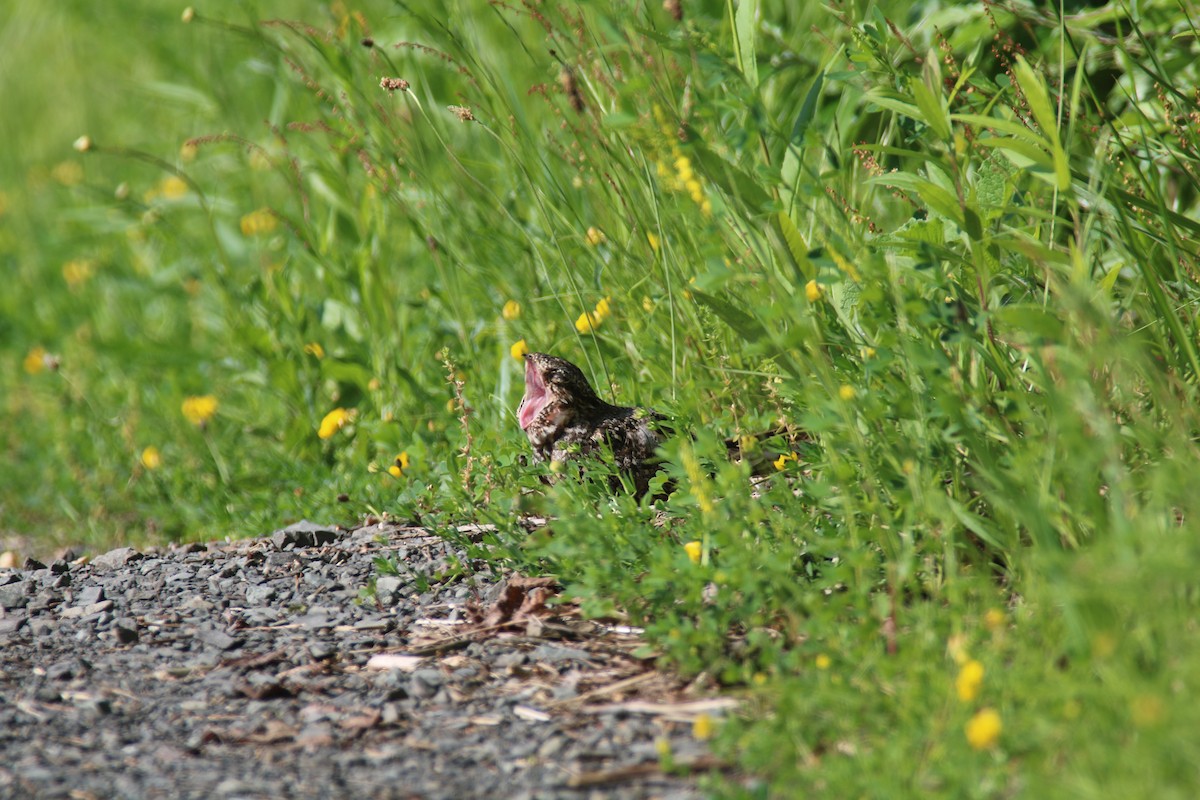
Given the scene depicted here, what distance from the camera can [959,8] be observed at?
396cm

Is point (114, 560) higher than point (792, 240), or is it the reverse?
point (792, 240)

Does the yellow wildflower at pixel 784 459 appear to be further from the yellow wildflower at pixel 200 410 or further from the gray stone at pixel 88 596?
the yellow wildflower at pixel 200 410

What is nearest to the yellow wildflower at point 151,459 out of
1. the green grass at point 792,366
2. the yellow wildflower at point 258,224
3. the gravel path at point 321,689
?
the green grass at point 792,366

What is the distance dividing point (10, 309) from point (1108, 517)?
6.54 m

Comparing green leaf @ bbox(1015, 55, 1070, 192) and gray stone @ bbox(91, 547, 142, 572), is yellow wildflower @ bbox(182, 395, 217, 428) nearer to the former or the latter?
gray stone @ bbox(91, 547, 142, 572)

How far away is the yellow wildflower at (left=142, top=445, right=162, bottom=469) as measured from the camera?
465 cm

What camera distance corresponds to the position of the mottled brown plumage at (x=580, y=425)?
10.5 ft

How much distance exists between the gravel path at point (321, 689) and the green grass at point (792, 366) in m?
0.15

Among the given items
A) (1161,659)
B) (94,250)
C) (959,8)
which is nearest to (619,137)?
(959,8)

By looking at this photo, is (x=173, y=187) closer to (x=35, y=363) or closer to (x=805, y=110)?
(x=35, y=363)

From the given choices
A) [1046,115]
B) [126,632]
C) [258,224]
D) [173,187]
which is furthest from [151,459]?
[1046,115]

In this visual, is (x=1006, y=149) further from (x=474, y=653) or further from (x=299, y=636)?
(x=299, y=636)

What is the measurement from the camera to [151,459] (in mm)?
4645

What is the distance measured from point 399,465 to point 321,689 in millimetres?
1284
